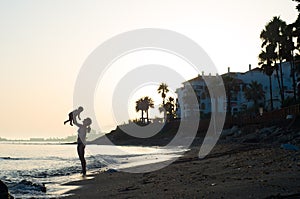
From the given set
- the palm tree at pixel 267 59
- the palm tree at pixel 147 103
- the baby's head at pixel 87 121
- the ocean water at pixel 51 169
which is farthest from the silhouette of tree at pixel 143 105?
the baby's head at pixel 87 121

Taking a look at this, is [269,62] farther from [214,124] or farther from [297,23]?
[214,124]

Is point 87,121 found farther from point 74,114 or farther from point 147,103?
point 147,103

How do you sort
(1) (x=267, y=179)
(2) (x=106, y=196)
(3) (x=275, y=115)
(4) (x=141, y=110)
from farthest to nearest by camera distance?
(4) (x=141, y=110)
(3) (x=275, y=115)
(2) (x=106, y=196)
(1) (x=267, y=179)

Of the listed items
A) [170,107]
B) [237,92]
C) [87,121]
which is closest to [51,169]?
[87,121]

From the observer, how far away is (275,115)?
47531mm

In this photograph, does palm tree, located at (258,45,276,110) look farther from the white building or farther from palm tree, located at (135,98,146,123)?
palm tree, located at (135,98,146,123)

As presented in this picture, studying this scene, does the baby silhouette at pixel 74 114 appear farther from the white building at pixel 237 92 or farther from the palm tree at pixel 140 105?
the palm tree at pixel 140 105

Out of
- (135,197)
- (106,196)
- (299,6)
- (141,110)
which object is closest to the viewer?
(135,197)

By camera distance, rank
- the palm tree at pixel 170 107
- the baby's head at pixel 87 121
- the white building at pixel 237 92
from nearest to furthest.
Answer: the baby's head at pixel 87 121 → the white building at pixel 237 92 → the palm tree at pixel 170 107

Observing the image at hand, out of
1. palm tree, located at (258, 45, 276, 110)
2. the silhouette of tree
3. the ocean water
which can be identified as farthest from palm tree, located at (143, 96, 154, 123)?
the ocean water

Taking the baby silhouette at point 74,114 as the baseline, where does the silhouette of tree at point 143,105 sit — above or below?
above

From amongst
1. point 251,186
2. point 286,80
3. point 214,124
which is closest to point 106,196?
point 251,186

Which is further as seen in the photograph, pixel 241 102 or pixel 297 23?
pixel 241 102

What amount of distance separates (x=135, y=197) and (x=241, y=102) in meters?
96.4
